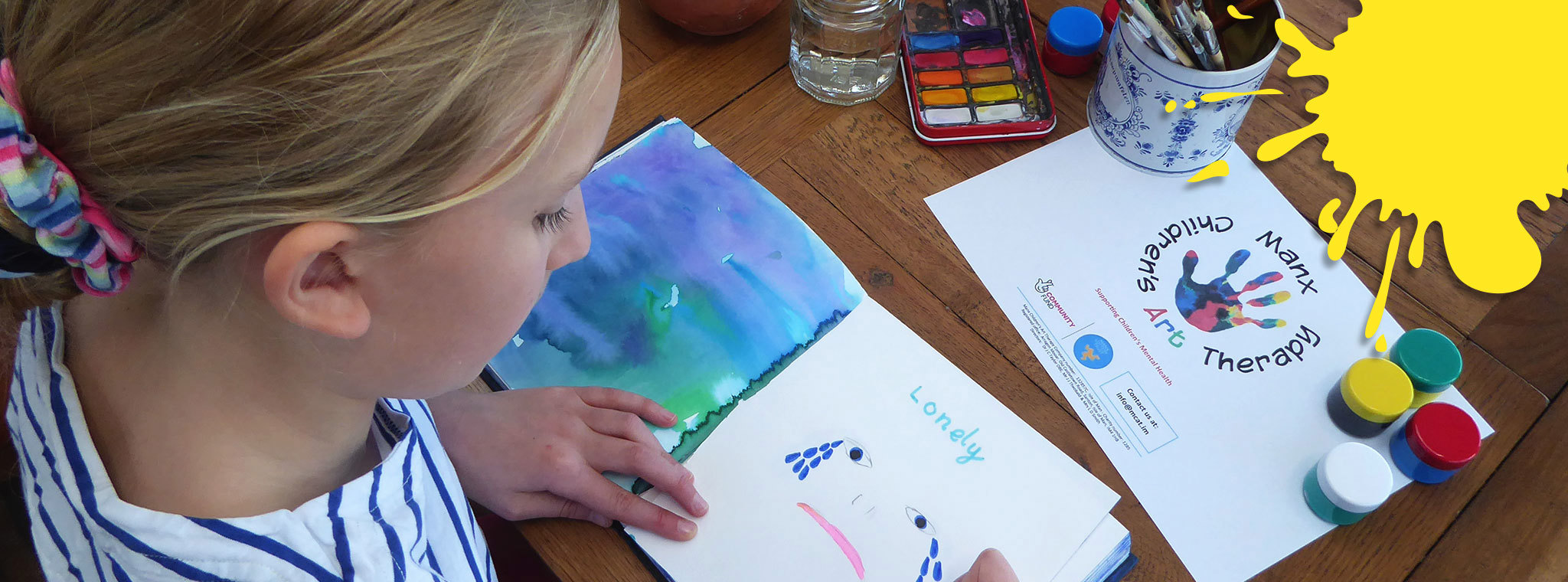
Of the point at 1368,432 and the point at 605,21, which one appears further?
the point at 1368,432

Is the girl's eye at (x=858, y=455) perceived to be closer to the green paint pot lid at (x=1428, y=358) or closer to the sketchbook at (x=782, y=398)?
the sketchbook at (x=782, y=398)

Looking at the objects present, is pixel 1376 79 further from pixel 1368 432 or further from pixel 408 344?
pixel 408 344

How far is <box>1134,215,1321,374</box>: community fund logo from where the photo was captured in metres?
0.70

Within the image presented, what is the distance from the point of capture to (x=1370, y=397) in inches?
25.5

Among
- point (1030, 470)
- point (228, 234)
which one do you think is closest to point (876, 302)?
point (1030, 470)

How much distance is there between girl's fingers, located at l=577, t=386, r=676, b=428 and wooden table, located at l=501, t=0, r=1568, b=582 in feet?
0.28

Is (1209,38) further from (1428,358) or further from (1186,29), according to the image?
(1428,358)

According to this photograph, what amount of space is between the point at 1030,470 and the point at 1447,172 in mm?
437

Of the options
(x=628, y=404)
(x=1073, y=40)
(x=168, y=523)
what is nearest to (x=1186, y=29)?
(x=1073, y=40)

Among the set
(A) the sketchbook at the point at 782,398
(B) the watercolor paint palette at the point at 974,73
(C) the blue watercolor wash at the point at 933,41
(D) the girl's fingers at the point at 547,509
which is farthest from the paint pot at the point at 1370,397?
(D) the girl's fingers at the point at 547,509

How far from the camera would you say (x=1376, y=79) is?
0.81 metres

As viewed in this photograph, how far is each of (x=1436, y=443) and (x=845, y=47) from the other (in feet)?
1.70

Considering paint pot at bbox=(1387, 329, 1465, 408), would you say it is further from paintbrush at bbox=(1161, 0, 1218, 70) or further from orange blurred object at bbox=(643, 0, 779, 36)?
orange blurred object at bbox=(643, 0, 779, 36)

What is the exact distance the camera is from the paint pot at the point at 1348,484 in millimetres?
617
